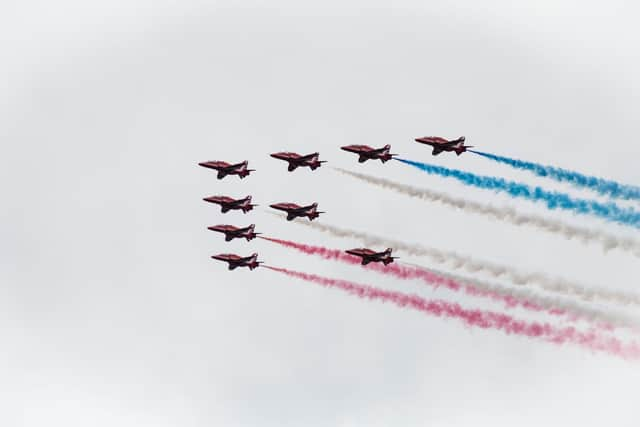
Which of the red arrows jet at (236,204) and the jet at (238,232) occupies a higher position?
the red arrows jet at (236,204)

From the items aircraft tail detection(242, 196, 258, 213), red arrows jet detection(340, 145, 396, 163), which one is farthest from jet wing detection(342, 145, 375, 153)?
aircraft tail detection(242, 196, 258, 213)

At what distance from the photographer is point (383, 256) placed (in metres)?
156

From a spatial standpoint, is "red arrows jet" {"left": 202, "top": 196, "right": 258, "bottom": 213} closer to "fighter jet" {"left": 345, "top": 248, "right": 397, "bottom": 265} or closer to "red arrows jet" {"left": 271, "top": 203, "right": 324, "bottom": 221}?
"red arrows jet" {"left": 271, "top": 203, "right": 324, "bottom": 221}

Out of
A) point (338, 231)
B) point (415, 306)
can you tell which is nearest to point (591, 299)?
point (415, 306)

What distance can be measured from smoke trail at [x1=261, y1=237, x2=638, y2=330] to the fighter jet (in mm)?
1537

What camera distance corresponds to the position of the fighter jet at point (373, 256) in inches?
6122

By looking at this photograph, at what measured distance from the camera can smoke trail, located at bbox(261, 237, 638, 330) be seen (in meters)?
147

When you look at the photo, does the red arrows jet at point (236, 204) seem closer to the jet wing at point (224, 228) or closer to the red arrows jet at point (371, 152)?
the jet wing at point (224, 228)

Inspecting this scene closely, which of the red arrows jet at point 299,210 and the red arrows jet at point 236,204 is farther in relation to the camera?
the red arrows jet at point 236,204

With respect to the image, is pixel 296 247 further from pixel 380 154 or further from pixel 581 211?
pixel 581 211

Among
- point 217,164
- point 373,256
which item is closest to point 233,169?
point 217,164

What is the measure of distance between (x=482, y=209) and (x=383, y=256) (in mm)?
11044

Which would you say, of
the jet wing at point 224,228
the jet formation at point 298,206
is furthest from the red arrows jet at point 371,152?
the jet wing at point 224,228

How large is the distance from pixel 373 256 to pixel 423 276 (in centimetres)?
524
